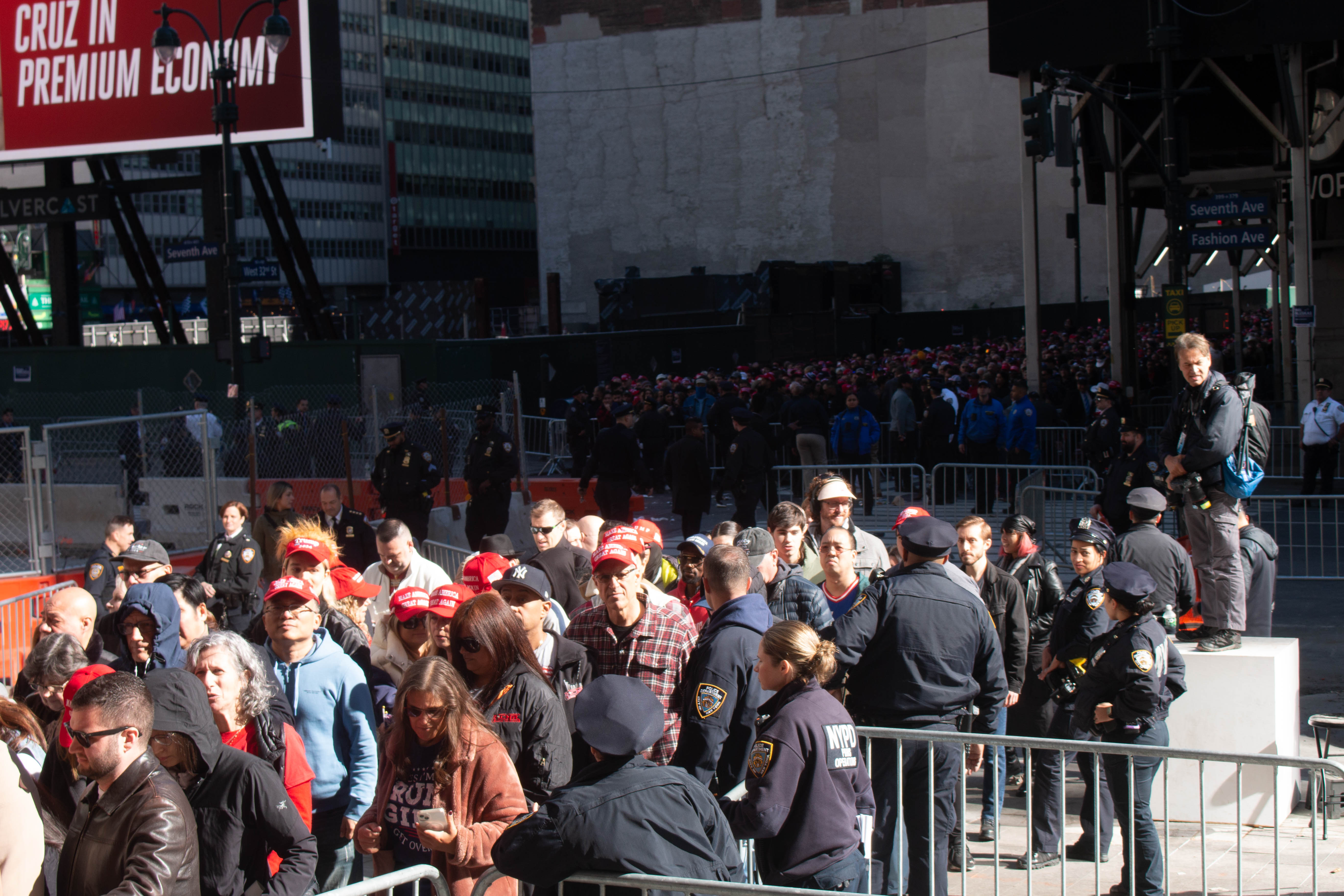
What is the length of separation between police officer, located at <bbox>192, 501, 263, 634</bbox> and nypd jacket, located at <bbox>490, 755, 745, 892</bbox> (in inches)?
261

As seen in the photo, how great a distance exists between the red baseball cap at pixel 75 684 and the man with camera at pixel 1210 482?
5618 mm

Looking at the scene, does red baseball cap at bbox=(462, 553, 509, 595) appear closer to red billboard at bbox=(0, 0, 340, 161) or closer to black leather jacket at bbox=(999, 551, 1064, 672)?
black leather jacket at bbox=(999, 551, 1064, 672)

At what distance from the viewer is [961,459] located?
60.4 ft

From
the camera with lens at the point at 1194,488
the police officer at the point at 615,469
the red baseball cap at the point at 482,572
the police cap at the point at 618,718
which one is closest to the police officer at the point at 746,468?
the police officer at the point at 615,469

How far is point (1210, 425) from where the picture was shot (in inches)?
302

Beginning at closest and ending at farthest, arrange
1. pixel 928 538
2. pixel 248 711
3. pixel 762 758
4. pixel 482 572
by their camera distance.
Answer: pixel 762 758 → pixel 248 711 → pixel 928 538 → pixel 482 572

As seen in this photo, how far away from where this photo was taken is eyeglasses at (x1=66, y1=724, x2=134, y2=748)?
Result: 3.82m

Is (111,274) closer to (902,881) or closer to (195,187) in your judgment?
(195,187)

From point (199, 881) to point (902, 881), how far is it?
289 centimetres

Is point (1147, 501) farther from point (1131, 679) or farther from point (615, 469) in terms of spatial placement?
point (615, 469)

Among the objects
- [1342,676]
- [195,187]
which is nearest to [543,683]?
[1342,676]

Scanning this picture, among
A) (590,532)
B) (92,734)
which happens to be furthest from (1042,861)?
(92,734)

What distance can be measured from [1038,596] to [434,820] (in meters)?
4.44

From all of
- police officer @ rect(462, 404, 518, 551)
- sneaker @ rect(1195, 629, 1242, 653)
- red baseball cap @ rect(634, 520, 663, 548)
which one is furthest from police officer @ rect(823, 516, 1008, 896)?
police officer @ rect(462, 404, 518, 551)
